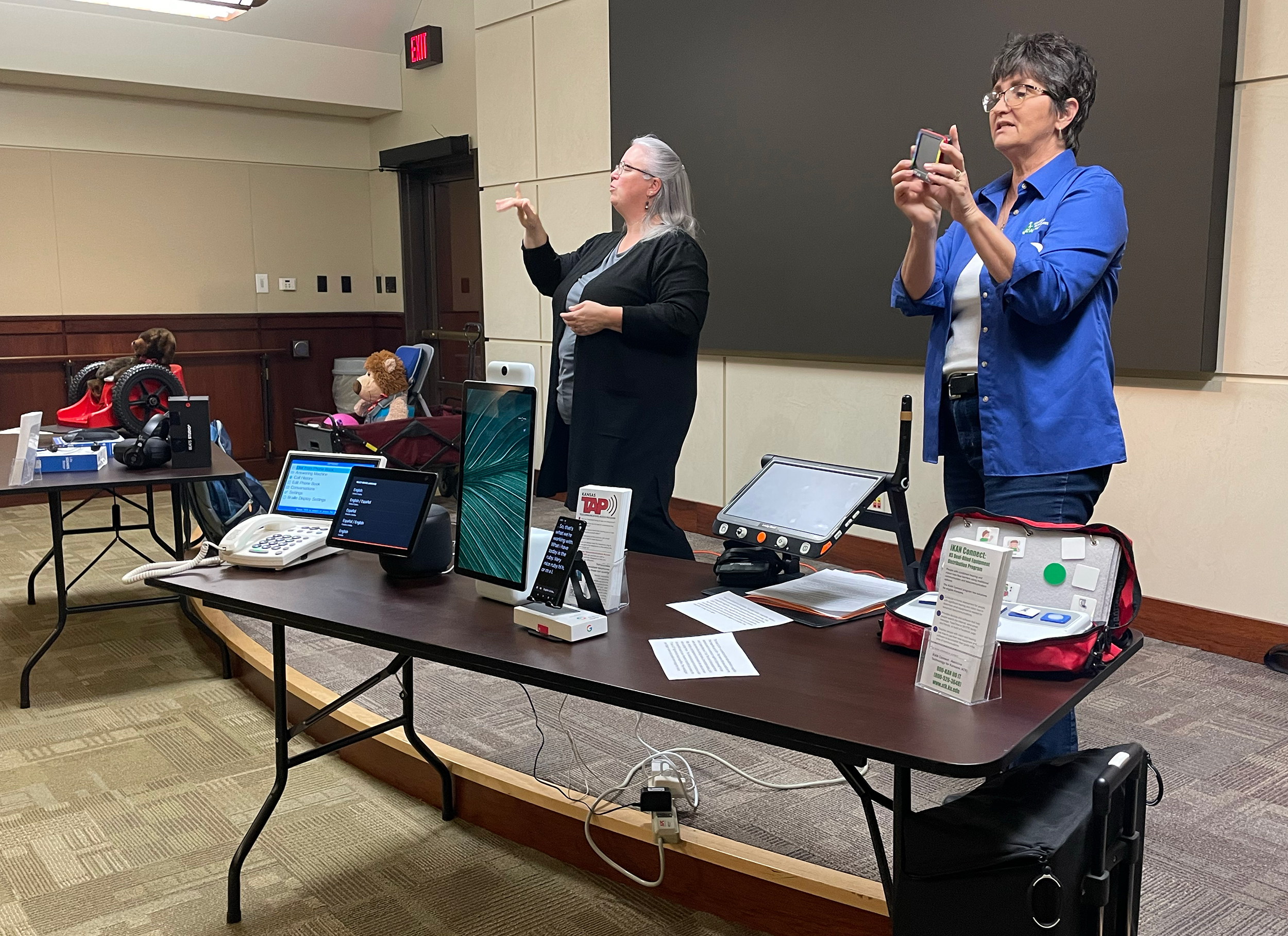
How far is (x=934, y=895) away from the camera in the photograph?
135 centimetres

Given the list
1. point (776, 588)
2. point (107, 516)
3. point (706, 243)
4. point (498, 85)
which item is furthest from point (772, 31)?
point (107, 516)

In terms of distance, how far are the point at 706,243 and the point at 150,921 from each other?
3.66m

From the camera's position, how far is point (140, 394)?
408 cm

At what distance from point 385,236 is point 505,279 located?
2.39m

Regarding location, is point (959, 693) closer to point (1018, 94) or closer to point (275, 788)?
point (1018, 94)

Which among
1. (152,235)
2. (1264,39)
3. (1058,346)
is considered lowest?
(1058,346)

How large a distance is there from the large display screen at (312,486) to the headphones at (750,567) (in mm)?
930

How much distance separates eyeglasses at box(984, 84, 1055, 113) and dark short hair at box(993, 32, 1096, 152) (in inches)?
0.5

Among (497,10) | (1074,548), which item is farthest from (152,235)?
(1074,548)

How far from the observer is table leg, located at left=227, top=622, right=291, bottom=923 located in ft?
6.84

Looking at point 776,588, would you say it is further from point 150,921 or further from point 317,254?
point 317,254

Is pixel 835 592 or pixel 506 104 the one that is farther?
pixel 506 104

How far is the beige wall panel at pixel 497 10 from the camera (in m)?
5.90

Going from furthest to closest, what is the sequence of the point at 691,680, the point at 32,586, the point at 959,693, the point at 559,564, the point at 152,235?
the point at 152,235, the point at 32,586, the point at 559,564, the point at 691,680, the point at 959,693
